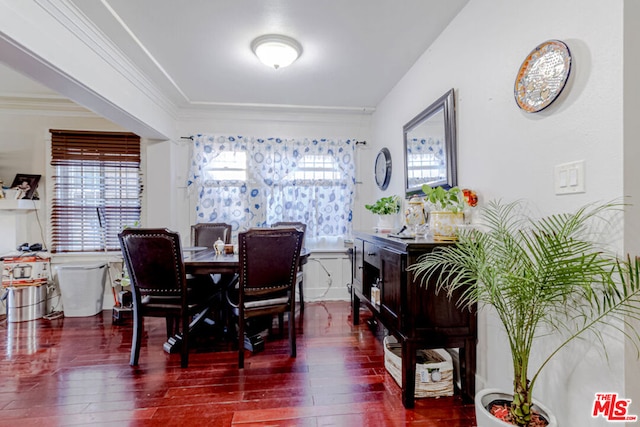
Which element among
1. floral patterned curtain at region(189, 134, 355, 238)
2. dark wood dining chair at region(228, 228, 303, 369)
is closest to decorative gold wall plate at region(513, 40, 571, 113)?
dark wood dining chair at region(228, 228, 303, 369)

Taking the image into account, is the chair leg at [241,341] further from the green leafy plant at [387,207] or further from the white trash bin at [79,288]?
the white trash bin at [79,288]

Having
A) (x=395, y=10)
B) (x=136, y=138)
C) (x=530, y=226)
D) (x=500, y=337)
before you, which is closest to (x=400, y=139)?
(x=395, y=10)

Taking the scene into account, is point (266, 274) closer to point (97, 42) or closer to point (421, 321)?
point (421, 321)

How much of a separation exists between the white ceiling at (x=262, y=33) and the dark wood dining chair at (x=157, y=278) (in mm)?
1477

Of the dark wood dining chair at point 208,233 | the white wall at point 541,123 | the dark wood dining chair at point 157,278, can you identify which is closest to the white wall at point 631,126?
the white wall at point 541,123

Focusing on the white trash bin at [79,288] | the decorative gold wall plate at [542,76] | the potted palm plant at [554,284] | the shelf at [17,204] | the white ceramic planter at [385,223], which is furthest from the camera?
the white trash bin at [79,288]

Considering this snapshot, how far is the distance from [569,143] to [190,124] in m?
3.93

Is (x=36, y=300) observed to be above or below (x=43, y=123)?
below

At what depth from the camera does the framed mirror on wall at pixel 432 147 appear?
2.17 m

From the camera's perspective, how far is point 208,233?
366 cm

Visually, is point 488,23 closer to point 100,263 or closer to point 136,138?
point 136,138

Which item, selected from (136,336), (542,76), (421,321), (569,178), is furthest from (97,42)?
(569,178)

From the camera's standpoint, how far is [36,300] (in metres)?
3.34

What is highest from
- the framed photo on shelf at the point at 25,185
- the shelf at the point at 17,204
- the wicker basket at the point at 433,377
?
the framed photo on shelf at the point at 25,185
